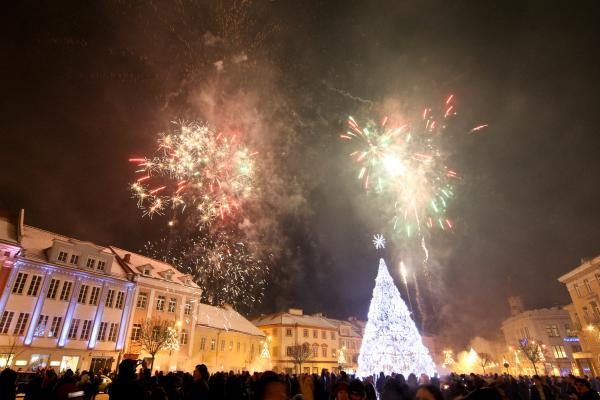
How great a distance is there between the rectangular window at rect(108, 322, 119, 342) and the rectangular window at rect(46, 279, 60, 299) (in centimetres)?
632

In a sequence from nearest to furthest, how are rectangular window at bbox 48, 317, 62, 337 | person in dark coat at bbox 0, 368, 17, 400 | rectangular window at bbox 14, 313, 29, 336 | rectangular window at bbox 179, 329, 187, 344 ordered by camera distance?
person in dark coat at bbox 0, 368, 17, 400
rectangular window at bbox 14, 313, 29, 336
rectangular window at bbox 48, 317, 62, 337
rectangular window at bbox 179, 329, 187, 344

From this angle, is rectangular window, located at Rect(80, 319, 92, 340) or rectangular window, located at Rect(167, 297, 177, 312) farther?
rectangular window, located at Rect(167, 297, 177, 312)

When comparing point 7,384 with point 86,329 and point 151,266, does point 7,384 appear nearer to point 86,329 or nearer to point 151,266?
point 86,329

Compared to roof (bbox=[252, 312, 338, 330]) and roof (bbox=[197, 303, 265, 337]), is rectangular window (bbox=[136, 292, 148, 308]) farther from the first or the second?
roof (bbox=[252, 312, 338, 330])

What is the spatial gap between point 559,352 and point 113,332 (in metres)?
73.3

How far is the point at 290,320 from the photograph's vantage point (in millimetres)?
60344

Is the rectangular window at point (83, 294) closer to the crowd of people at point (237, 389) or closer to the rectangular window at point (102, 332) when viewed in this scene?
the rectangular window at point (102, 332)

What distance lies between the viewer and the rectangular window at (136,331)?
34.4 m

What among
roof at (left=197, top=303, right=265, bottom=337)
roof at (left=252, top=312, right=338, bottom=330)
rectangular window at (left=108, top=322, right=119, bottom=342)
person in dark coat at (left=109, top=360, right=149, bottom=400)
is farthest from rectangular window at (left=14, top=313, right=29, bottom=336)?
roof at (left=252, top=312, right=338, bottom=330)

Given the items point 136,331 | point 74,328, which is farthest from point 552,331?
point 74,328

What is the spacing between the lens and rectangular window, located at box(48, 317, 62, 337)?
93.4 feet

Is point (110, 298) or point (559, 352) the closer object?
point (110, 298)

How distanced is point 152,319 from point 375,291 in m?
24.7

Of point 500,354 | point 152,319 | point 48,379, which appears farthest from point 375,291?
point 500,354
